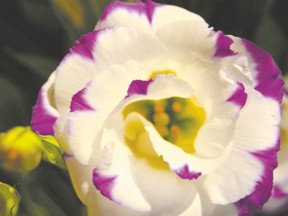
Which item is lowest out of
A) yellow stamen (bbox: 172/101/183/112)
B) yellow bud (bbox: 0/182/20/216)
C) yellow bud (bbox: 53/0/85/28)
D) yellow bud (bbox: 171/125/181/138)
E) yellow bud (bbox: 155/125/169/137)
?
yellow bud (bbox: 155/125/169/137)

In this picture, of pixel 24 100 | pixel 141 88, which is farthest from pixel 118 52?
pixel 24 100

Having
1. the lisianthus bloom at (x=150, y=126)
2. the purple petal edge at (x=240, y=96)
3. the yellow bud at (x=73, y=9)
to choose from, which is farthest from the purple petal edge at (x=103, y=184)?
the yellow bud at (x=73, y=9)

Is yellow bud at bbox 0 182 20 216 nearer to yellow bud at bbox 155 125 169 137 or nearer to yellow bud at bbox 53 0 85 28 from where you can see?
yellow bud at bbox 155 125 169 137

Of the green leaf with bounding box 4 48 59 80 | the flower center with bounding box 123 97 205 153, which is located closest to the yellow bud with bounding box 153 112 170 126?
the flower center with bounding box 123 97 205 153

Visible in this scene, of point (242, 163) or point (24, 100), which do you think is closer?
point (242, 163)

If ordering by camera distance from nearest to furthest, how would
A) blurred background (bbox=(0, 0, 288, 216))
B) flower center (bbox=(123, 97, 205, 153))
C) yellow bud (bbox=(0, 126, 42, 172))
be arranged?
yellow bud (bbox=(0, 126, 42, 172)) → flower center (bbox=(123, 97, 205, 153)) → blurred background (bbox=(0, 0, 288, 216))

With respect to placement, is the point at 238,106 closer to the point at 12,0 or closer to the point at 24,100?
the point at 24,100

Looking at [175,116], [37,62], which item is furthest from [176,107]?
[37,62]

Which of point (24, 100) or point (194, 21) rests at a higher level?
point (194, 21)

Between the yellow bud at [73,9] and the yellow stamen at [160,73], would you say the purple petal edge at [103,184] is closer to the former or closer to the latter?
the yellow stamen at [160,73]
